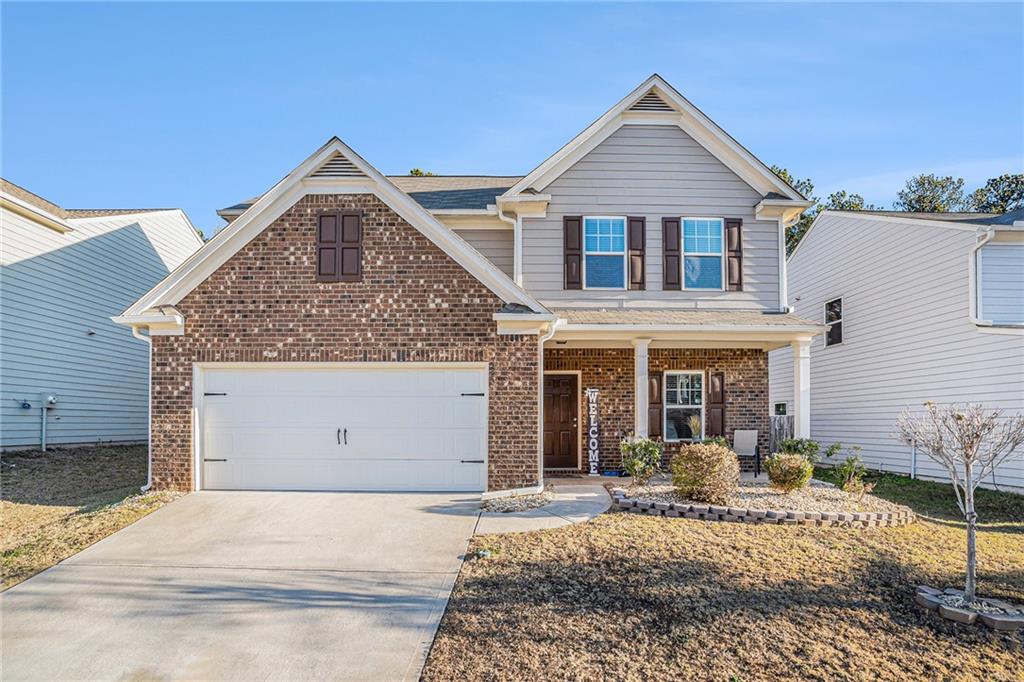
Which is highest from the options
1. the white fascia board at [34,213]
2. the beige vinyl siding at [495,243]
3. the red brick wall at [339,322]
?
the white fascia board at [34,213]

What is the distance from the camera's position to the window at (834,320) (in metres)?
18.7

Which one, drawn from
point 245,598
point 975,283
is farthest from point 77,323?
point 975,283

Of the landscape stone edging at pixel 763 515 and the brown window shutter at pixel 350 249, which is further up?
the brown window shutter at pixel 350 249

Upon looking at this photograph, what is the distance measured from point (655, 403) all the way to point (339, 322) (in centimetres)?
689

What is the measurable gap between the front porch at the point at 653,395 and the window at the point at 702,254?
4.07 feet

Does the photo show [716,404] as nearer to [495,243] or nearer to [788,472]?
[788,472]

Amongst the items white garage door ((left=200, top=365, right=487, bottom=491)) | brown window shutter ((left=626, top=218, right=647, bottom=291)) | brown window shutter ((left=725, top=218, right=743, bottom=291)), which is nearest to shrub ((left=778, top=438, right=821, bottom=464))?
brown window shutter ((left=725, top=218, right=743, bottom=291))

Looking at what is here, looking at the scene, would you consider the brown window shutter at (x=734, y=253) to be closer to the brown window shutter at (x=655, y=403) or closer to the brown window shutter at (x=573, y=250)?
the brown window shutter at (x=655, y=403)

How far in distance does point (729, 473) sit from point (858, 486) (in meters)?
2.70

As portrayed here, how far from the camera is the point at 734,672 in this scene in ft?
18.0

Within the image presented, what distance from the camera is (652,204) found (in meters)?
13.6

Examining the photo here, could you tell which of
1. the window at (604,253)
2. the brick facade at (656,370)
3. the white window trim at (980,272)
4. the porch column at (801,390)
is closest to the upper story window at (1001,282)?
the white window trim at (980,272)

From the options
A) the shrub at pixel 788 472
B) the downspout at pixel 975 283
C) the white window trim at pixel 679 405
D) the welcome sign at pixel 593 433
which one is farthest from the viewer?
the white window trim at pixel 679 405

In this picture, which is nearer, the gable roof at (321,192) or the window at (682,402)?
the gable roof at (321,192)
